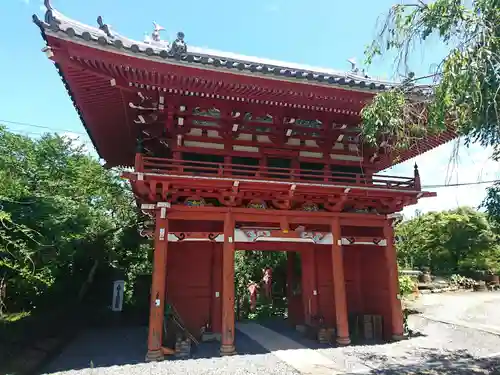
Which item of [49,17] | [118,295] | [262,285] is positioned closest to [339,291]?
[118,295]

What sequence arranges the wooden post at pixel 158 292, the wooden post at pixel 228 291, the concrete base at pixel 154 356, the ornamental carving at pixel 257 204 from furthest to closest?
the ornamental carving at pixel 257 204, the wooden post at pixel 228 291, the wooden post at pixel 158 292, the concrete base at pixel 154 356

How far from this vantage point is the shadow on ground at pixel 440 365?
660cm

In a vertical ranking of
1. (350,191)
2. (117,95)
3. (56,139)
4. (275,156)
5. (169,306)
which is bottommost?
(169,306)

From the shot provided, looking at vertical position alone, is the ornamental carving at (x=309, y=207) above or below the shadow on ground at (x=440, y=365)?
above

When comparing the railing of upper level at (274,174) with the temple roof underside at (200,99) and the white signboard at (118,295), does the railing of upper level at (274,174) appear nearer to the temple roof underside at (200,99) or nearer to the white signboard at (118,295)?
the temple roof underside at (200,99)

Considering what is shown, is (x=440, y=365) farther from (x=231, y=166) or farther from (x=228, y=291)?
(x=231, y=166)

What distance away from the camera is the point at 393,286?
31.2 feet

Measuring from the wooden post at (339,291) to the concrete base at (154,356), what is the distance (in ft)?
14.7

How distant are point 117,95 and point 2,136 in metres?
5.60

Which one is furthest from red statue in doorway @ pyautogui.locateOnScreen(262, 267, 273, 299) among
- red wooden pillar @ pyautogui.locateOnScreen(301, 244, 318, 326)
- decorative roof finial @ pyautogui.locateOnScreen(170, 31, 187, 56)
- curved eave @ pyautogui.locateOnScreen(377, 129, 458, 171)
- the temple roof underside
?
decorative roof finial @ pyautogui.locateOnScreen(170, 31, 187, 56)

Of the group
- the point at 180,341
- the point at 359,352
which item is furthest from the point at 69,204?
the point at 359,352

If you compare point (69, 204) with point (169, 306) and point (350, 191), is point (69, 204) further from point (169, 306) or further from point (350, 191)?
point (350, 191)

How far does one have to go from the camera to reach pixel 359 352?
26.6 feet

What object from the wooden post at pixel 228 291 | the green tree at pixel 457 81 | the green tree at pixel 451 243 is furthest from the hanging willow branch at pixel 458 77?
the green tree at pixel 451 243
